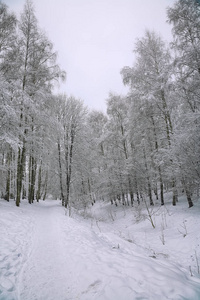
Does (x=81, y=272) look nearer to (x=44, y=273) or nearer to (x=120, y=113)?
(x=44, y=273)

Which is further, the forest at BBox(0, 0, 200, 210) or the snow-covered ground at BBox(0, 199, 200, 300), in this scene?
the forest at BBox(0, 0, 200, 210)

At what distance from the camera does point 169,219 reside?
784 centimetres

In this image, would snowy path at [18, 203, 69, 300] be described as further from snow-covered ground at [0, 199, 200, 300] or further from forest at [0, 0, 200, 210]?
forest at [0, 0, 200, 210]

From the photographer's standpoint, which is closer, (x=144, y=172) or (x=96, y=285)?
(x=96, y=285)

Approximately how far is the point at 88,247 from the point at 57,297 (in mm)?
1984

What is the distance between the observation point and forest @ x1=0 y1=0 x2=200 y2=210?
257 inches

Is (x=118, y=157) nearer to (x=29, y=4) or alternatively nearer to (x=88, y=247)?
(x=88, y=247)

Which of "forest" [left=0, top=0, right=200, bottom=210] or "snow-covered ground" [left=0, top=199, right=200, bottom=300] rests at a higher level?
"forest" [left=0, top=0, right=200, bottom=210]

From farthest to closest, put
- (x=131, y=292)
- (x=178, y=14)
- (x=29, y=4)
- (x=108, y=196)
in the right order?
1. (x=108, y=196)
2. (x=29, y=4)
3. (x=178, y=14)
4. (x=131, y=292)

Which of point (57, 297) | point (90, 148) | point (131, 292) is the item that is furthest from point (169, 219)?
point (90, 148)

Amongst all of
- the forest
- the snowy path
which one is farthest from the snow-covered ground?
the forest

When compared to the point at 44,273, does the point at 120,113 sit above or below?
above

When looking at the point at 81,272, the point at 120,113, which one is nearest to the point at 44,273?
the point at 81,272

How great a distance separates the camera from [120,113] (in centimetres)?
1587
